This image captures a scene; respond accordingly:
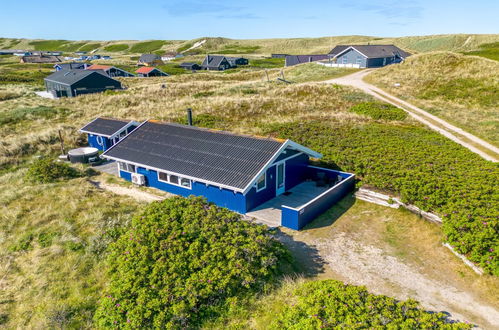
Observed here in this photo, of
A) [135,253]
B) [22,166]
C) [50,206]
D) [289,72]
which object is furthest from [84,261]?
[289,72]

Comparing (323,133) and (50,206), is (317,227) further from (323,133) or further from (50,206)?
(50,206)

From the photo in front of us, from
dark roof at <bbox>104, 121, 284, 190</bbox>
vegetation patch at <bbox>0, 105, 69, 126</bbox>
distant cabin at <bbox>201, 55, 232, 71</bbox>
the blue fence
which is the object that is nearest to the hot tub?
dark roof at <bbox>104, 121, 284, 190</bbox>

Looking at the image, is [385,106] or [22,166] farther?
[385,106]

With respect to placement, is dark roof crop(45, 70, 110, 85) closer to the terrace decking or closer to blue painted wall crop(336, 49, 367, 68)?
the terrace decking

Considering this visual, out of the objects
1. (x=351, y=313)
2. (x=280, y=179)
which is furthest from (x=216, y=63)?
(x=351, y=313)

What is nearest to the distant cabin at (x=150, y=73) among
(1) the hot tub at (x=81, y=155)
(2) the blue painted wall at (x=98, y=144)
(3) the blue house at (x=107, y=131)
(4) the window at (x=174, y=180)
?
(2) the blue painted wall at (x=98, y=144)

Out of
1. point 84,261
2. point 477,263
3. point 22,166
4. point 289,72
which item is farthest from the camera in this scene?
point 289,72

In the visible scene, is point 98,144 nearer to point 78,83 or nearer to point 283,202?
point 283,202
